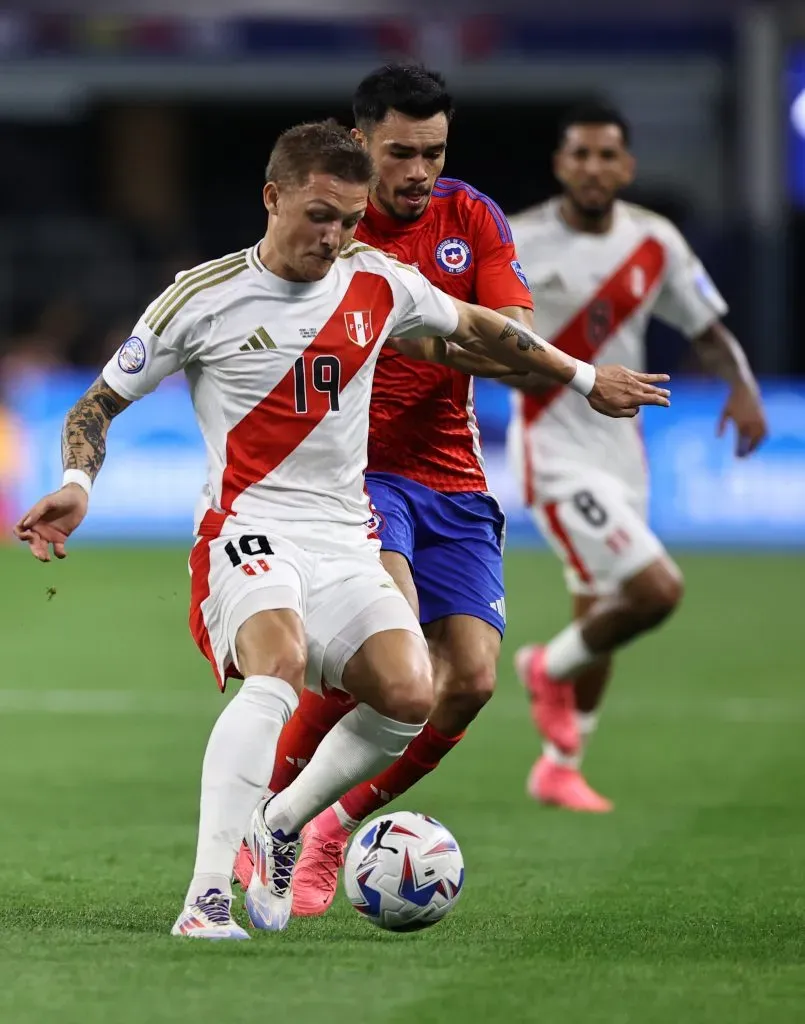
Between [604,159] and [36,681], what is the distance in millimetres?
4406

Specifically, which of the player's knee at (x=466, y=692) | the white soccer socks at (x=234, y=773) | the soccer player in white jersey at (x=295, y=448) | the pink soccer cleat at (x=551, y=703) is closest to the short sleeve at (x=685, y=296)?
the pink soccer cleat at (x=551, y=703)

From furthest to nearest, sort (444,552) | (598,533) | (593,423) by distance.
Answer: (593,423) < (598,533) < (444,552)

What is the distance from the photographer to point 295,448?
5.30 m

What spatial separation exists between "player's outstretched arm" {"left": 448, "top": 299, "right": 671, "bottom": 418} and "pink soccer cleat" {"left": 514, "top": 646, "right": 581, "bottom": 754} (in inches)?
106

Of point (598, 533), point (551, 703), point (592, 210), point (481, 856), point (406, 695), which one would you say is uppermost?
point (592, 210)

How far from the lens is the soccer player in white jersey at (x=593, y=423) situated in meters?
7.98

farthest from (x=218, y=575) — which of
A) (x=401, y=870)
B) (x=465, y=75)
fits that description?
(x=465, y=75)

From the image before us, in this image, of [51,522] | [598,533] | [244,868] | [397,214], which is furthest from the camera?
[598,533]

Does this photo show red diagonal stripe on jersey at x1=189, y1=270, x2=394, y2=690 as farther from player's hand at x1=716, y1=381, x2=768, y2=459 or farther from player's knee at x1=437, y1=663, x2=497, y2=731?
player's hand at x1=716, y1=381, x2=768, y2=459

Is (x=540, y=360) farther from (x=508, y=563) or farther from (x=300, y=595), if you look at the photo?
(x=508, y=563)

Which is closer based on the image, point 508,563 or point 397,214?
point 397,214

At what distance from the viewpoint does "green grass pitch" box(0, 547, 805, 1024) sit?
435cm

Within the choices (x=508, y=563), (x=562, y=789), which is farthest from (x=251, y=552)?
(x=508, y=563)

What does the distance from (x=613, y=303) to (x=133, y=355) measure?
135 inches
